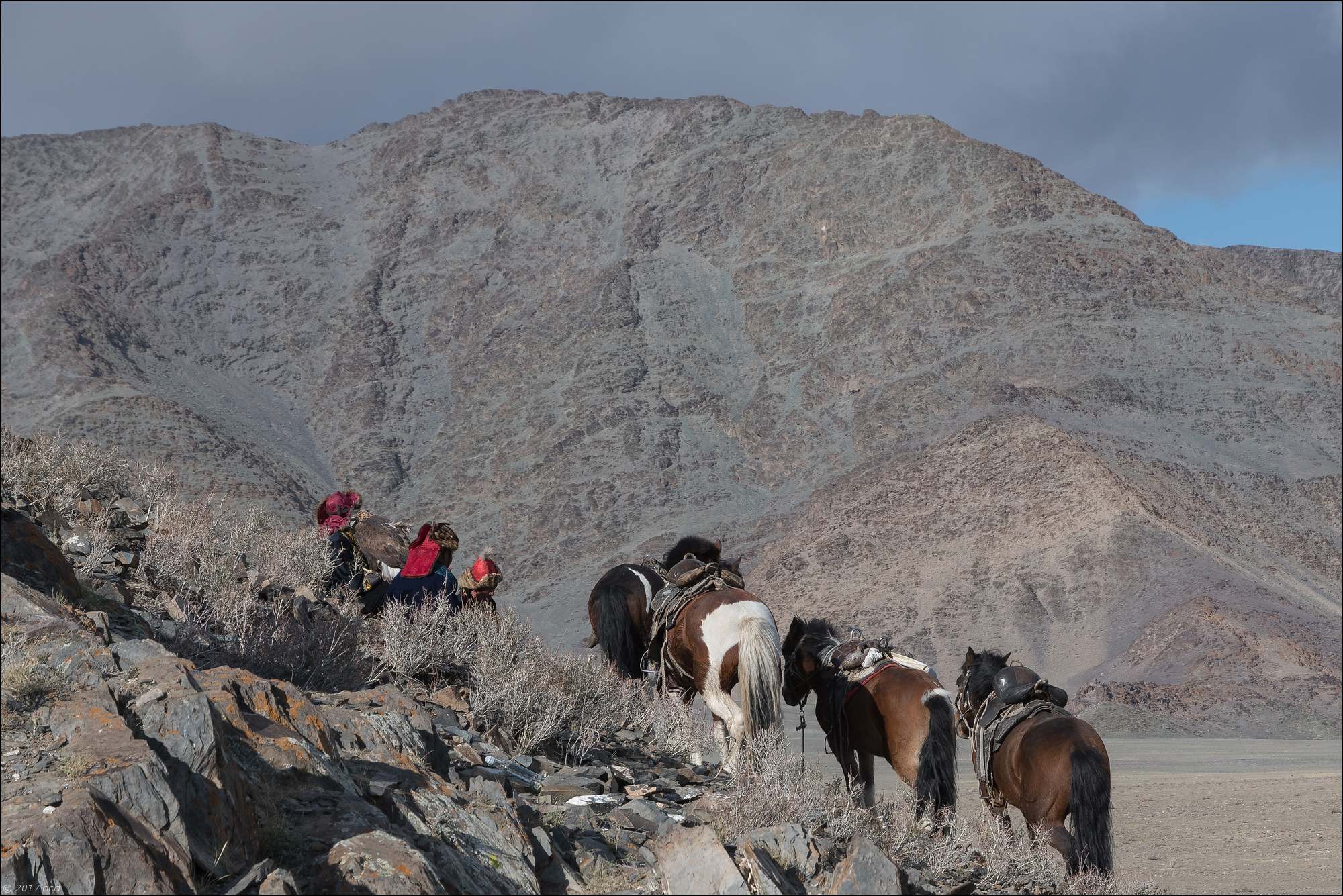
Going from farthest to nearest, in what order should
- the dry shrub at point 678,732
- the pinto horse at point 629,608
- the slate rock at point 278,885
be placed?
the pinto horse at point 629,608, the dry shrub at point 678,732, the slate rock at point 278,885

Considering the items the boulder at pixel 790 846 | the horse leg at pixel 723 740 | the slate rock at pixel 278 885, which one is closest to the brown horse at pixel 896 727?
the horse leg at pixel 723 740

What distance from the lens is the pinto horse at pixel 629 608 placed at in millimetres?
10203

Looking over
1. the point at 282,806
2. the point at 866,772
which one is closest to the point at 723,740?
the point at 866,772

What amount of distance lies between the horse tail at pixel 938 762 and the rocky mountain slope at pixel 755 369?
92.6 ft

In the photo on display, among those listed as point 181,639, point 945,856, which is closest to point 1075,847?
point 945,856

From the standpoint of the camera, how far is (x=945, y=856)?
6.63 meters

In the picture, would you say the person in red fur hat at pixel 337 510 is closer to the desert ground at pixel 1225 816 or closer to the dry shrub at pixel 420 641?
the dry shrub at pixel 420 641

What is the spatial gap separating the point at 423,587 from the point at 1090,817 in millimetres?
5452

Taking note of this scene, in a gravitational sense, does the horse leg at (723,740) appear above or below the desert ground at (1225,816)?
above

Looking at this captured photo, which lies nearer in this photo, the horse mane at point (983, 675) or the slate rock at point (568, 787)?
the slate rock at point (568, 787)

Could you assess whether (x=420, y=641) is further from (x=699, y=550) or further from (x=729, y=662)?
(x=699, y=550)

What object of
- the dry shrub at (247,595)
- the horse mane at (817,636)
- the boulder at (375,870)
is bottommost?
the boulder at (375,870)

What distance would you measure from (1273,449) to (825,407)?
2327cm

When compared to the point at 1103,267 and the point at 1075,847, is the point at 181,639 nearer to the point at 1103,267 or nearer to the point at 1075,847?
the point at 1075,847
